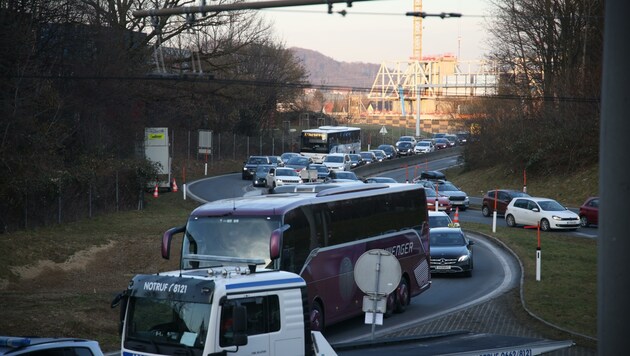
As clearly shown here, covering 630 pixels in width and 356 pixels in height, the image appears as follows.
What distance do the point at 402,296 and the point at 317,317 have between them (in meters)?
4.43

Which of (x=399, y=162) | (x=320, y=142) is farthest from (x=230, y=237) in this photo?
(x=399, y=162)

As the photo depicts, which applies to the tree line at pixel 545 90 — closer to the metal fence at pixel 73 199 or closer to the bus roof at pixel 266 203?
the metal fence at pixel 73 199

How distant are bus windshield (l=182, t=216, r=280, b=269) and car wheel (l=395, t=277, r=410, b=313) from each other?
5772 mm

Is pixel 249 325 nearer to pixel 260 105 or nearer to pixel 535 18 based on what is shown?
pixel 535 18

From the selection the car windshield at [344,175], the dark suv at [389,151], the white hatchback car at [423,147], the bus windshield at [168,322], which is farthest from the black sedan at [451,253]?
the white hatchback car at [423,147]

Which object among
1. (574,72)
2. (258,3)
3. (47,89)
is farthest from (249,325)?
(574,72)

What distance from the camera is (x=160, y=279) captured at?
1226 centimetres

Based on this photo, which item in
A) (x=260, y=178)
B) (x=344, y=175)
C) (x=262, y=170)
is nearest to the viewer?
(x=344, y=175)

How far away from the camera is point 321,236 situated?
1889 centimetres

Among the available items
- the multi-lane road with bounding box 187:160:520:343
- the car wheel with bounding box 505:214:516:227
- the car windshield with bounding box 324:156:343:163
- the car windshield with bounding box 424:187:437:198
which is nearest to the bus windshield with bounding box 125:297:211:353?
the multi-lane road with bounding box 187:160:520:343

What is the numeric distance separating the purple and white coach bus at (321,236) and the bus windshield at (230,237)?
0.02 m

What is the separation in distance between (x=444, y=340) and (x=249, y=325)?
11.6 feet

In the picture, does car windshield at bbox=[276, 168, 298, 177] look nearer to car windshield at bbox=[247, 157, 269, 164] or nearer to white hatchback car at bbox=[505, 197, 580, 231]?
car windshield at bbox=[247, 157, 269, 164]

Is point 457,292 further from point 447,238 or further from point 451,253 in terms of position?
point 447,238
